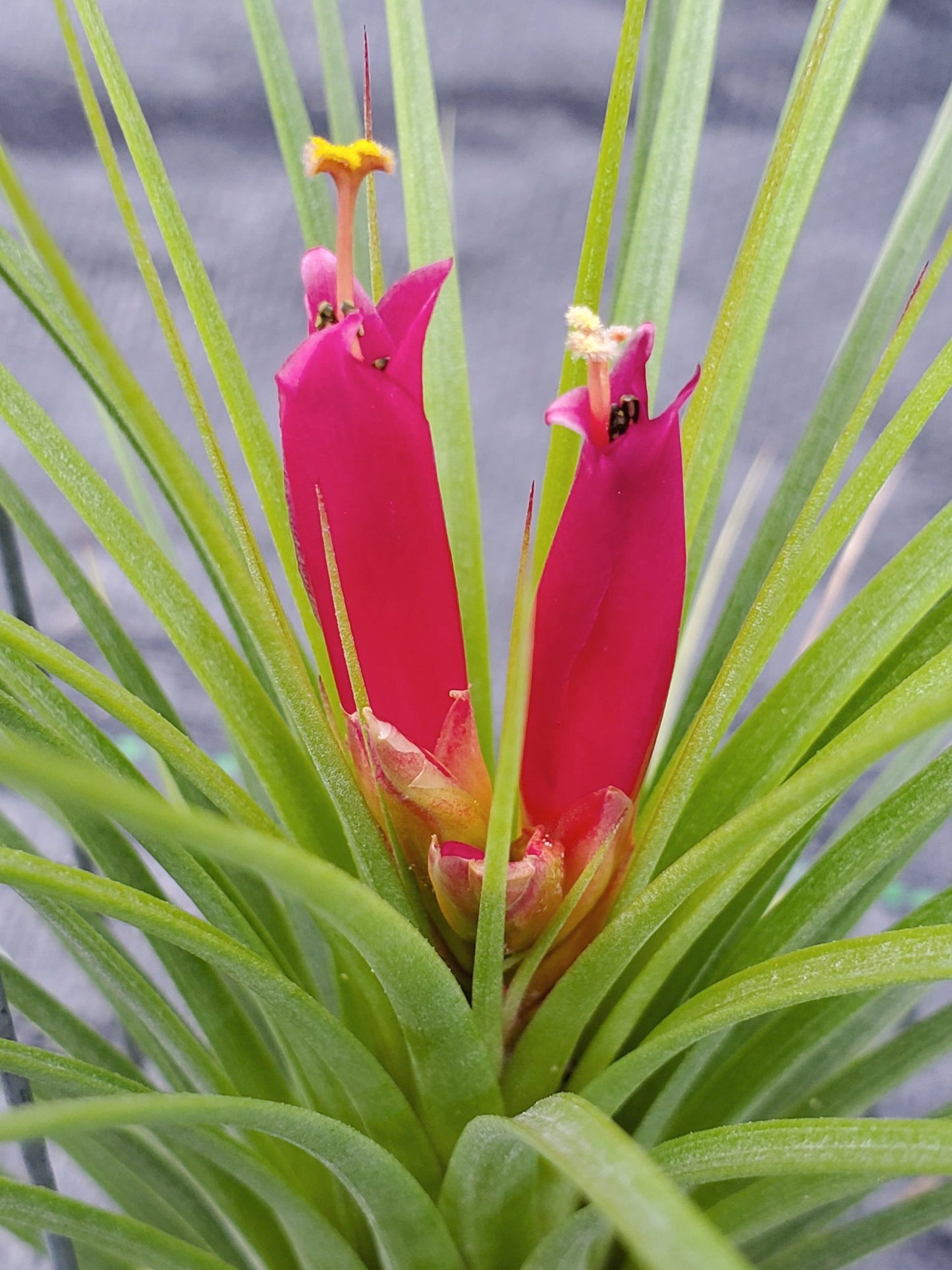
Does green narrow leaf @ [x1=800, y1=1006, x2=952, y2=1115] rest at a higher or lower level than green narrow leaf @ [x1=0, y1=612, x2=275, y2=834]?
lower

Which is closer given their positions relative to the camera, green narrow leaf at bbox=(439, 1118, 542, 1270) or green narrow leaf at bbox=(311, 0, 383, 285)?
green narrow leaf at bbox=(439, 1118, 542, 1270)

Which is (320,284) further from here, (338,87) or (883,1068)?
(883,1068)

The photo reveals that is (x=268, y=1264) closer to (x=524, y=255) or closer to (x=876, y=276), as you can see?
(x=876, y=276)

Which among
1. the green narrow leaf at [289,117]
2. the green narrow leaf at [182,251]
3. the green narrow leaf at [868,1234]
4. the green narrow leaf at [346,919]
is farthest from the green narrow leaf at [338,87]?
the green narrow leaf at [868,1234]

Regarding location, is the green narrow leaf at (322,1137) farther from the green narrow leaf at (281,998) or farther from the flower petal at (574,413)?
the flower petal at (574,413)

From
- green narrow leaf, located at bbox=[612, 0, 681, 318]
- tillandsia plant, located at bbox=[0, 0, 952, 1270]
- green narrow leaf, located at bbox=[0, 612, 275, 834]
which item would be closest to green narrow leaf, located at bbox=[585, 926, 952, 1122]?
tillandsia plant, located at bbox=[0, 0, 952, 1270]

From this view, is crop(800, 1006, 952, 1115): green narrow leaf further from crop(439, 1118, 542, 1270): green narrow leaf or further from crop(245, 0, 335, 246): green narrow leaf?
crop(245, 0, 335, 246): green narrow leaf
